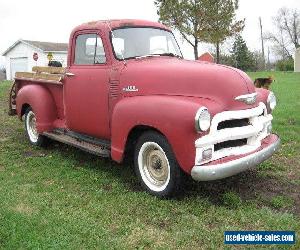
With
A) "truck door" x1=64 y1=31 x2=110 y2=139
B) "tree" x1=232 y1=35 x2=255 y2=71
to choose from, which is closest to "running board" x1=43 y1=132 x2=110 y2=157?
"truck door" x1=64 y1=31 x2=110 y2=139

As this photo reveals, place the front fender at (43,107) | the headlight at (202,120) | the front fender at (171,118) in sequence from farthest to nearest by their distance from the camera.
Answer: the front fender at (43,107) → the front fender at (171,118) → the headlight at (202,120)

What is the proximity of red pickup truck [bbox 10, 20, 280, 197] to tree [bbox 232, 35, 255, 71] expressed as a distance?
48575 millimetres

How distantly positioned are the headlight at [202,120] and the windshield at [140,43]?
1813mm

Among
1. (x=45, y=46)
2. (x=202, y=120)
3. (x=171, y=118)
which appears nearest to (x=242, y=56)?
(x=45, y=46)

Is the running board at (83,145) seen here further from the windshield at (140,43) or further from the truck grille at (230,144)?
the truck grille at (230,144)

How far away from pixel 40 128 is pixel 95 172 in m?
1.70

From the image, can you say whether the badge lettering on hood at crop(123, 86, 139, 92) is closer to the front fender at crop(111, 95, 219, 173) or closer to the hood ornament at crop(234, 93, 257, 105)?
the front fender at crop(111, 95, 219, 173)

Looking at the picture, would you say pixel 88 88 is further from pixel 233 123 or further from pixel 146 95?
pixel 233 123

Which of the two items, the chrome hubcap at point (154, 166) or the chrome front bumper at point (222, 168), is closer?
the chrome front bumper at point (222, 168)

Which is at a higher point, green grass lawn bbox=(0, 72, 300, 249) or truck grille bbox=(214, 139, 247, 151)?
truck grille bbox=(214, 139, 247, 151)

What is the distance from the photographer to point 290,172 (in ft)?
20.9

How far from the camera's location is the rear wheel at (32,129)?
8.20 meters

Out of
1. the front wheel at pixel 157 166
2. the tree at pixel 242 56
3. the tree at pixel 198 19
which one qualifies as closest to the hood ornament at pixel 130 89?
the front wheel at pixel 157 166

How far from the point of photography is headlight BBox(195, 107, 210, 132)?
4664mm
